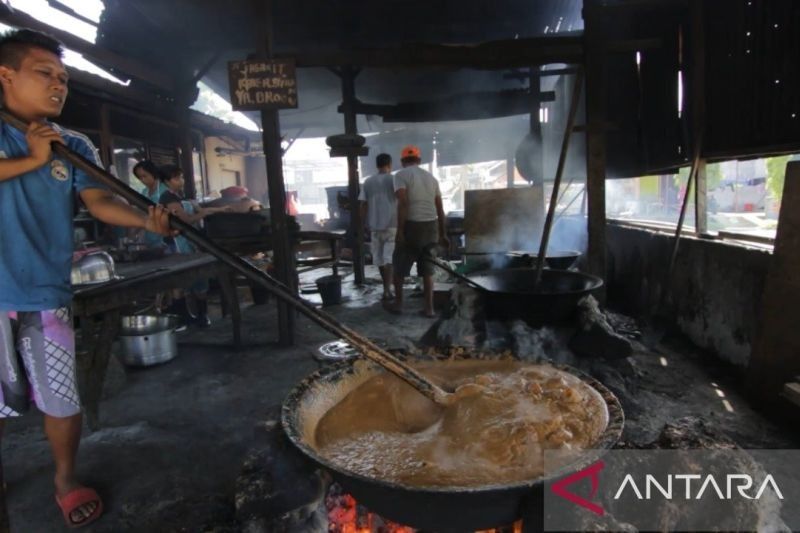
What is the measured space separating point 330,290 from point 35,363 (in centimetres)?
520

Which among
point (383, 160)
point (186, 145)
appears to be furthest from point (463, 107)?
point (186, 145)

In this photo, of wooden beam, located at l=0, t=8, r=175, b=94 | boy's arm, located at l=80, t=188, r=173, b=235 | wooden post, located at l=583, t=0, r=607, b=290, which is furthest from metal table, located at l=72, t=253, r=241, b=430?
wooden post, located at l=583, t=0, r=607, b=290

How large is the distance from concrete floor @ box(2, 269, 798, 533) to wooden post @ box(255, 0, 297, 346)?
0.31 metres

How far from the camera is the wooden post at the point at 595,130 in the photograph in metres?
5.19

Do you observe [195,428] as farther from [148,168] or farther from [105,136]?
[105,136]

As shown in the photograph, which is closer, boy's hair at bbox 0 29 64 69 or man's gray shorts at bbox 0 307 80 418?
boy's hair at bbox 0 29 64 69

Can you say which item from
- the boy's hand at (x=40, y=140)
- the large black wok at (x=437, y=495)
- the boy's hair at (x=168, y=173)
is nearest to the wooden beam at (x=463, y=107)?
the boy's hair at (x=168, y=173)

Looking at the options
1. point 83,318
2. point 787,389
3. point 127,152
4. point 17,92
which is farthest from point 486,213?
point 127,152

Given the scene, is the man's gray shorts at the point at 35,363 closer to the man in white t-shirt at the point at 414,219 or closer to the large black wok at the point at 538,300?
the large black wok at the point at 538,300

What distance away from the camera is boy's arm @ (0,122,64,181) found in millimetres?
2146

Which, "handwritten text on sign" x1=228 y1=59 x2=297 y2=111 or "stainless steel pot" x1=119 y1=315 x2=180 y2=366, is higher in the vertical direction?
"handwritten text on sign" x1=228 y1=59 x2=297 y2=111

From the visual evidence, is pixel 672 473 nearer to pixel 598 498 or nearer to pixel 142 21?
pixel 598 498

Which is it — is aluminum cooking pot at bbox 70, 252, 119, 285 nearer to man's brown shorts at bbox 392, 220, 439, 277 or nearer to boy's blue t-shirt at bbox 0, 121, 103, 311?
boy's blue t-shirt at bbox 0, 121, 103, 311

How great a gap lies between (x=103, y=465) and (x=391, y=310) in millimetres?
4364
